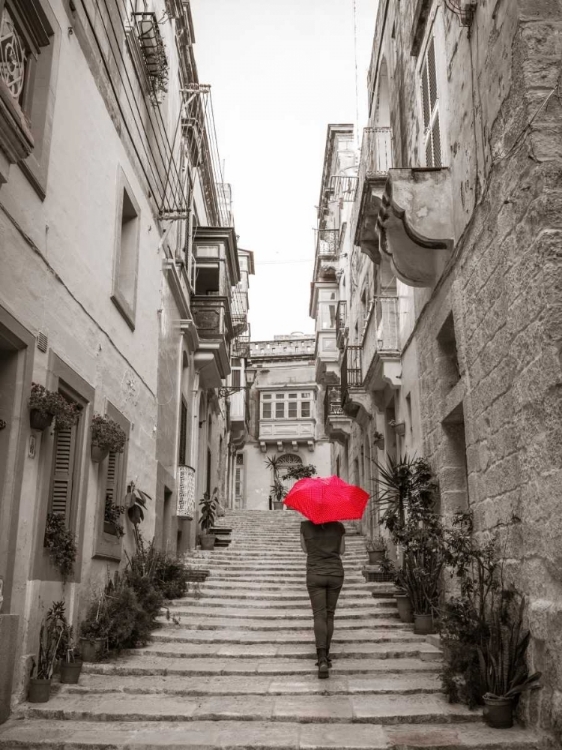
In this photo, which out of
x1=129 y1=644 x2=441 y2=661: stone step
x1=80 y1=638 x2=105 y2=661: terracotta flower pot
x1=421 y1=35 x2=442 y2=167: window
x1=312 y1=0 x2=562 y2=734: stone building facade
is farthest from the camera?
x1=421 y1=35 x2=442 y2=167: window

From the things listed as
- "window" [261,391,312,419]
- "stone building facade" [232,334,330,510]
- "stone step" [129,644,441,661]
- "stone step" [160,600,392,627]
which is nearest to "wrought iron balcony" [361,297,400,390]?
"stone step" [160,600,392,627]

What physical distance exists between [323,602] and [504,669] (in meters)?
2.14

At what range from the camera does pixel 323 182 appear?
104ft

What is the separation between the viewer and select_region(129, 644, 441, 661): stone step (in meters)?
8.21

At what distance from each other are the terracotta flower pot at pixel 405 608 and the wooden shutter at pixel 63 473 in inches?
180

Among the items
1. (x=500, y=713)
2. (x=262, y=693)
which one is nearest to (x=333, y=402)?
(x=262, y=693)

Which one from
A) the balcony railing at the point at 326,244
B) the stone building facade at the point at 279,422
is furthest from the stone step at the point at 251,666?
the stone building facade at the point at 279,422

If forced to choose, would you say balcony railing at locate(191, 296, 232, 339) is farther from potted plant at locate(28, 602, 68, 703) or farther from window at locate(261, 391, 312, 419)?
window at locate(261, 391, 312, 419)

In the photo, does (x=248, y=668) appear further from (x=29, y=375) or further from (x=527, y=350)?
(x=527, y=350)

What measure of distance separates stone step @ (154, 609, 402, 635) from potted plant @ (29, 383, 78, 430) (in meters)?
3.89

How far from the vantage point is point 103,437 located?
8688mm

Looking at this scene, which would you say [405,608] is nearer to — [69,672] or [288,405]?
[69,672]

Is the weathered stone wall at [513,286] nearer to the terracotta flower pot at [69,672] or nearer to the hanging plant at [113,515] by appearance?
the terracotta flower pot at [69,672]

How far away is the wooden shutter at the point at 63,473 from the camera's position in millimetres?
7887
